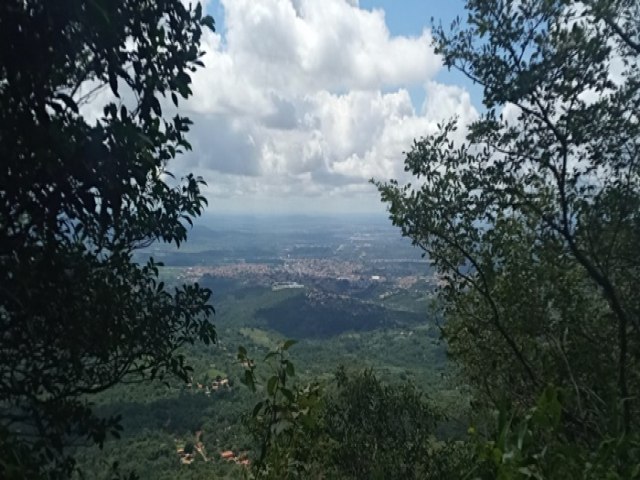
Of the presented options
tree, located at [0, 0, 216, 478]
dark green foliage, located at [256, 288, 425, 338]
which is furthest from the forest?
dark green foliage, located at [256, 288, 425, 338]

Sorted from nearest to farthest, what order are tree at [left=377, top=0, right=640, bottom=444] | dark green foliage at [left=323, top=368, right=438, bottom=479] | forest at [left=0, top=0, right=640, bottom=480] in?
1. forest at [left=0, top=0, right=640, bottom=480]
2. tree at [left=377, top=0, right=640, bottom=444]
3. dark green foliage at [left=323, top=368, right=438, bottom=479]

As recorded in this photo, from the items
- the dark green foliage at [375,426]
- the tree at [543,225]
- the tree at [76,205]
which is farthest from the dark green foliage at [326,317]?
the tree at [76,205]

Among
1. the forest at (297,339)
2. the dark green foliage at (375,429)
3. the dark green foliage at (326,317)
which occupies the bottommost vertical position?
the dark green foliage at (326,317)

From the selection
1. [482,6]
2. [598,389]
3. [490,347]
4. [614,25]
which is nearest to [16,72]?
[482,6]

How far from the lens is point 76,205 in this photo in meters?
3.45

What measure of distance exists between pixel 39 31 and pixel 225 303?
18696 centimetres

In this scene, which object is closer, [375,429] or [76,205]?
[76,205]

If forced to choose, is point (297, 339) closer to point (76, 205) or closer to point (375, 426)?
point (76, 205)

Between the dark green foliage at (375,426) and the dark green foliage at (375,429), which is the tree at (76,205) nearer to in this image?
the dark green foliage at (375,429)

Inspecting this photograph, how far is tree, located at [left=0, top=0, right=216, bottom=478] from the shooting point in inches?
122

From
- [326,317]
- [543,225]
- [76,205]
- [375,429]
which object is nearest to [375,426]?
[375,429]

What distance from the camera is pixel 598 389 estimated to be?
7129 millimetres

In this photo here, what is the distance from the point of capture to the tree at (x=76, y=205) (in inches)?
122

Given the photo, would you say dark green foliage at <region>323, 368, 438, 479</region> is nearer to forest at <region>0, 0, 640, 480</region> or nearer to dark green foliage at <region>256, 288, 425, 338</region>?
forest at <region>0, 0, 640, 480</region>
